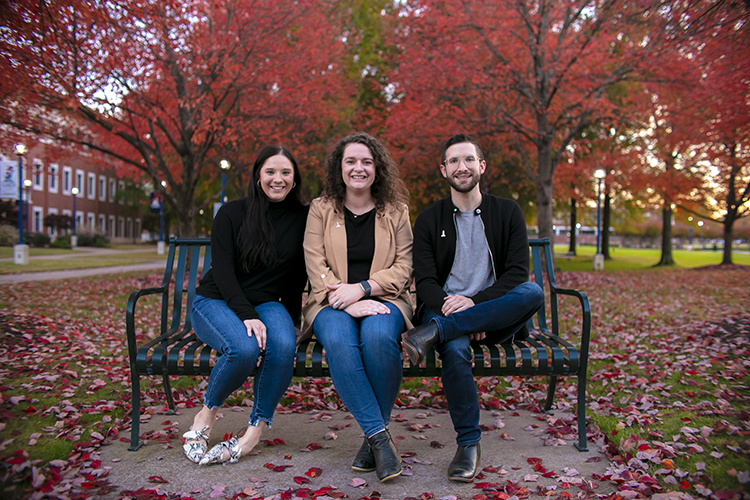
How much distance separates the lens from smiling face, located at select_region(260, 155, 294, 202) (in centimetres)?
358

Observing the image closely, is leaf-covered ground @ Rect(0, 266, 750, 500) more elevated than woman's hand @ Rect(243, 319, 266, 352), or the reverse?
woman's hand @ Rect(243, 319, 266, 352)

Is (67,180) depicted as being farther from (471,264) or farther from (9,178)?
(471,264)

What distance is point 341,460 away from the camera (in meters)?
3.16

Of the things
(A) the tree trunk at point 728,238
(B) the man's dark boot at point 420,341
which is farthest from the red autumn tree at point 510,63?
(A) the tree trunk at point 728,238

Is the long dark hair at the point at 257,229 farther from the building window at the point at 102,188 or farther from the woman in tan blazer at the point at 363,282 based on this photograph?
the building window at the point at 102,188

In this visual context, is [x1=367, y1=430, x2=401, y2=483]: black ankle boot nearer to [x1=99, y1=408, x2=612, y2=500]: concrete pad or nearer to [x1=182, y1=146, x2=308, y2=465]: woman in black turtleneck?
[x1=99, y1=408, x2=612, y2=500]: concrete pad

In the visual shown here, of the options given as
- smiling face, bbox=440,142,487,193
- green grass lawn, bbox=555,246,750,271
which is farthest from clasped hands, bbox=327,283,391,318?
green grass lawn, bbox=555,246,750,271

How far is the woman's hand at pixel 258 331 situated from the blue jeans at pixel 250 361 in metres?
0.03

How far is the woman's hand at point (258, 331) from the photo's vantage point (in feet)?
10.3

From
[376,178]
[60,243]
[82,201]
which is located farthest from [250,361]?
[82,201]

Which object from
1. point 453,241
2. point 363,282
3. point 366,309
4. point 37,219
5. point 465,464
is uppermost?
point 37,219

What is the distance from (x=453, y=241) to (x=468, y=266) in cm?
19

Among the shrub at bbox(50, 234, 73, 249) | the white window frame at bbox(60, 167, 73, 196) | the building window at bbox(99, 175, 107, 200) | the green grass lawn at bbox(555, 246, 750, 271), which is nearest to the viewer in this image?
the green grass lawn at bbox(555, 246, 750, 271)

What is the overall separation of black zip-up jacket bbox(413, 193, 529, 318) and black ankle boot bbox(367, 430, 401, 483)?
94 cm
